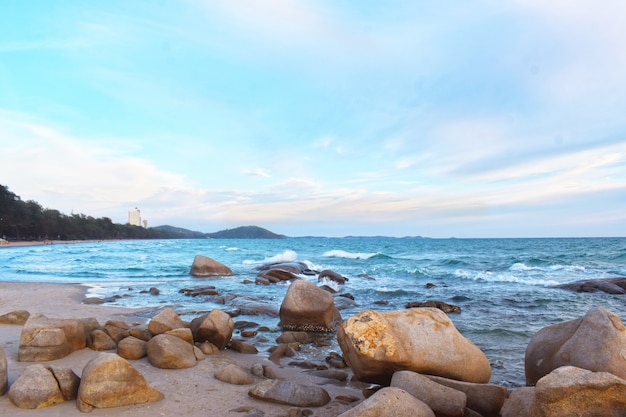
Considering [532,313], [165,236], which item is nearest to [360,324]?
[532,313]

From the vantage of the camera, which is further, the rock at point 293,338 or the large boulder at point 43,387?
the rock at point 293,338

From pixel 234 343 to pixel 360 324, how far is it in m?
3.50

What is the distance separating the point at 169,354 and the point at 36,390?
2.22 metres

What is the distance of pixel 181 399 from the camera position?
20.0 feet

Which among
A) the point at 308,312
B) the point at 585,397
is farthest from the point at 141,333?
the point at 585,397

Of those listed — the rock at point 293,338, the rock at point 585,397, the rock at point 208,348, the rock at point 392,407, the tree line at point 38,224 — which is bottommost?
the rock at point 293,338

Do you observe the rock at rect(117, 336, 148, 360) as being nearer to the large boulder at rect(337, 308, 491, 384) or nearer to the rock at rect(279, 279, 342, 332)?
the large boulder at rect(337, 308, 491, 384)

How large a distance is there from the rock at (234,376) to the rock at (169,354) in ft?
2.45

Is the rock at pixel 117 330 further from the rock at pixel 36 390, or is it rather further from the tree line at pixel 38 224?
the tree line at pixel 38 224

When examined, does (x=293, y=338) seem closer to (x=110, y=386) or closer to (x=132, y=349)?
(x=132, y=349)

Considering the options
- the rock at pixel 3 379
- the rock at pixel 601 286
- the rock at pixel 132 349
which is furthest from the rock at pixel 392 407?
the rock at pixel 601 286

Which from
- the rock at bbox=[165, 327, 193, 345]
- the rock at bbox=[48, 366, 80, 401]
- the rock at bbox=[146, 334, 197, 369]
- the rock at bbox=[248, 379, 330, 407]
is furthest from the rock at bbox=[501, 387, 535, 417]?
the rock at bbox=[165, 327, 193, 345]

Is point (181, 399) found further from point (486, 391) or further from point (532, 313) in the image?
point (532, 313)

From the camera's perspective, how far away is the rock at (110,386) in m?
5.49
